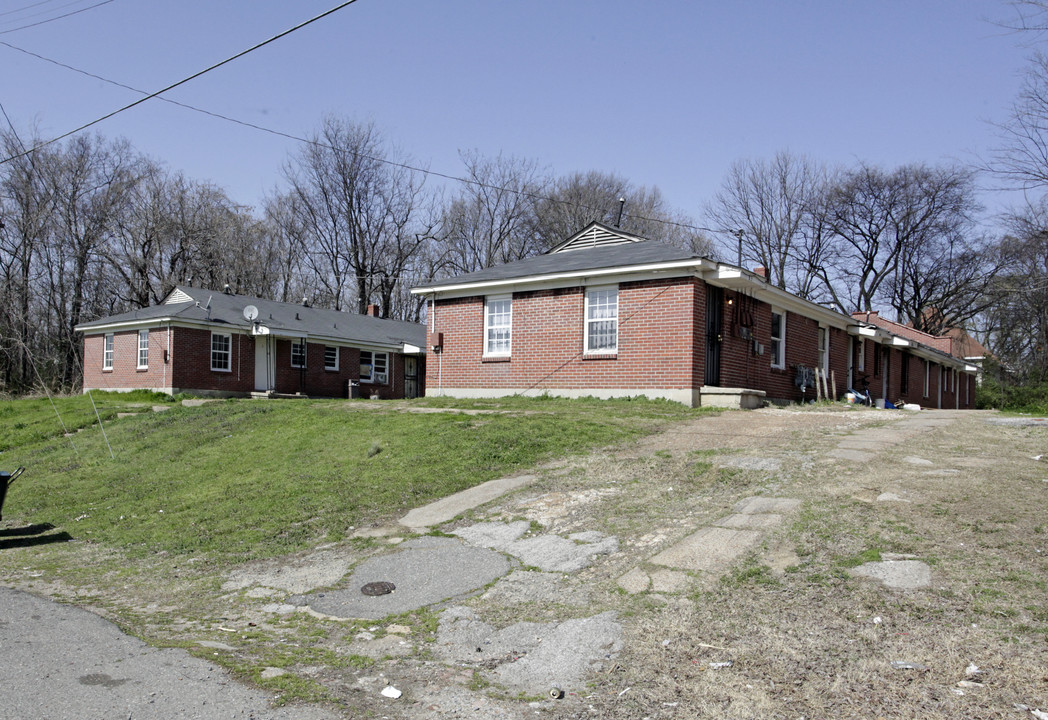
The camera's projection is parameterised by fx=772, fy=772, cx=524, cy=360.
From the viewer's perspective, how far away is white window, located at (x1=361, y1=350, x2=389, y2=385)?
3291cm

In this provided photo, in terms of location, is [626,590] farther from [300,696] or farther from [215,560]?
[215,560]

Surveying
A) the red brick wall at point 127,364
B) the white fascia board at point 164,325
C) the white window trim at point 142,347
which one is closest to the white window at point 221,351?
the white fascia board at point 164,325

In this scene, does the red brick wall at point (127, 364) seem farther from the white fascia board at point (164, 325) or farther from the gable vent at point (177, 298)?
the gable vent at point (177, 298)

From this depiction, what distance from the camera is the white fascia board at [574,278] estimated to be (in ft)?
54.2

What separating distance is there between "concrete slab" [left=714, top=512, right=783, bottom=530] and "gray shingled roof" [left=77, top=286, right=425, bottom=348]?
24.1 metres

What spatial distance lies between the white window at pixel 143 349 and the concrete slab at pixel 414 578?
24410 millimetres

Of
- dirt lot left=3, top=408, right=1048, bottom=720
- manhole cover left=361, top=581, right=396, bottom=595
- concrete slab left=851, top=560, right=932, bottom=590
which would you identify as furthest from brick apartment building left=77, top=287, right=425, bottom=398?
concrete slab left=851, top=560, right=932, bottom=590

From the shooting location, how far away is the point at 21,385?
1421 inches

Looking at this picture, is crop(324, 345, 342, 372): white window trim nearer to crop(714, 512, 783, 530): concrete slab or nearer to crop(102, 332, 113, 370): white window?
crop(102, 332, 113, 370): white window

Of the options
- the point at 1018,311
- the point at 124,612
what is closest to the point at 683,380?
the point at 124,612

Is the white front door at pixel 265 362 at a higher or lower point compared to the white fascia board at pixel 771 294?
lower

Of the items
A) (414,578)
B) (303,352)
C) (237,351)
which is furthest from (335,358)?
(414,578)

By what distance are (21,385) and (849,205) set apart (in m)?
44.8

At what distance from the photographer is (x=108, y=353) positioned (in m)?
30.8
